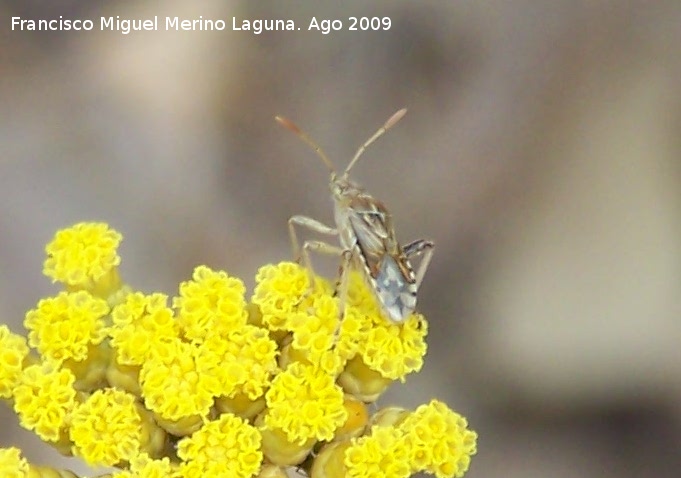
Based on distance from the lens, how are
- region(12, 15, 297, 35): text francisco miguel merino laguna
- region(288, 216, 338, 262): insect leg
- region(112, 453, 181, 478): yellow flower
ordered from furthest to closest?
region(12, 15, 297, 35): text francisco miguel merino laguna → region(288, 216, 338, 262): insect leg → region(112, 453, 181, 478): yellow flower

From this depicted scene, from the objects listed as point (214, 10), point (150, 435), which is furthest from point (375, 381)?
point (214, 10)

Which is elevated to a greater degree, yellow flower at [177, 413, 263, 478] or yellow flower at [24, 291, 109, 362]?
yellow flower at [24, 291, 109, 362]

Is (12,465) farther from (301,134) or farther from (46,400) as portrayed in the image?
(301,134)

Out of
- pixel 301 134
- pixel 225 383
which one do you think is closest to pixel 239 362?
pixel 225 383

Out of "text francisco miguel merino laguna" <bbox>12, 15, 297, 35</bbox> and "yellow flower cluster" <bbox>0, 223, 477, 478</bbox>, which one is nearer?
"yellow flower cluster" <bbox>0, 223, 477, 478</bbox>

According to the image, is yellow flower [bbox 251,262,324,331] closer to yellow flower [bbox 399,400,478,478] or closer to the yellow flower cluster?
the yellow flower cluster

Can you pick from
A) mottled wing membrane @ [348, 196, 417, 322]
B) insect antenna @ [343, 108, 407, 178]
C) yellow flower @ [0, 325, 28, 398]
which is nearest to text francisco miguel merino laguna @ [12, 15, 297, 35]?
insect antenna @ [343, 108, 407, 178]
